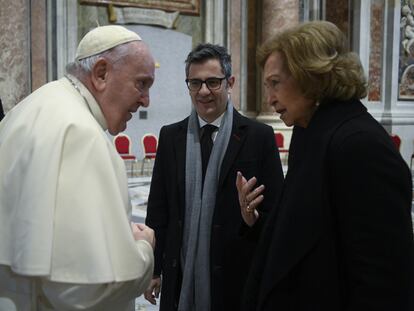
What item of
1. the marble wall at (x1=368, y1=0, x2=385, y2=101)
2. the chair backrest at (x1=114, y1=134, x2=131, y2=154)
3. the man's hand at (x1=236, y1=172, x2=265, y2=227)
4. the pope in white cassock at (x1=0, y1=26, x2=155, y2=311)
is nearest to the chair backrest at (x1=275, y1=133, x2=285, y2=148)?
the marble wall at (x1=368, y1=0, x2=385, y2=101)

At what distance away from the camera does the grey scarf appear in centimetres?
245

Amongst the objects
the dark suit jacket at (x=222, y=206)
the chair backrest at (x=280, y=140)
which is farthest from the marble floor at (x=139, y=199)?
the chair backrest at (x=280, y=140)

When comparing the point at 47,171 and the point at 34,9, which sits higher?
the point at 34,9

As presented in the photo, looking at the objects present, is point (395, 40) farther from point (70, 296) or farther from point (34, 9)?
A: point (70, 296)

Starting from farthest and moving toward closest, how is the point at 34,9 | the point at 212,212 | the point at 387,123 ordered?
the point at 387,123, the point at 34,9, the point at 212,212

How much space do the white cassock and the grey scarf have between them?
97cm

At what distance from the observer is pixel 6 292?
1443 millimetres

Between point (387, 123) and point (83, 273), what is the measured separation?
47.5 ft

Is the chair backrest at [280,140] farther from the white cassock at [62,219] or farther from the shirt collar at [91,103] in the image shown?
the white cassock at [62,219]

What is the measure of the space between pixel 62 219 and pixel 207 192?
1191 millimetres

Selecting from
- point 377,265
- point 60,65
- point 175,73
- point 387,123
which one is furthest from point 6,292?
point 387,123

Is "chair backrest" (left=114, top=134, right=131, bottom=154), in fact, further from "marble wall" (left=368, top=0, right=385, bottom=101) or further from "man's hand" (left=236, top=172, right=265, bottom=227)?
"man's hand" (left=236, top=172, right=265, bottom=227)

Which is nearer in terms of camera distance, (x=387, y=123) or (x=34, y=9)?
(x=34, y=9)

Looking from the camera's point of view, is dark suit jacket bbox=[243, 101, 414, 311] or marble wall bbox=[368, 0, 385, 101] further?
marble wall bbox=[368, 0, 385, 101]
